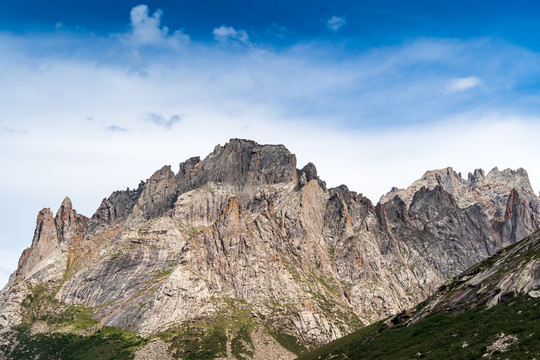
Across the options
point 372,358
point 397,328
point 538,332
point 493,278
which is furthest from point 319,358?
point 538,332

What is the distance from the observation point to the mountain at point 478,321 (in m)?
93.4

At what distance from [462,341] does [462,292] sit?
33.7 metres

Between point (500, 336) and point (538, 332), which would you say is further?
point (500, 336)

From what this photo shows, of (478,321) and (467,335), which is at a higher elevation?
(478,321)

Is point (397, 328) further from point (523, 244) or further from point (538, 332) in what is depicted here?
point (538, 332)

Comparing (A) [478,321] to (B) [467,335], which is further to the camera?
(A) [478,321]

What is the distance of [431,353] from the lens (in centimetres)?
10594

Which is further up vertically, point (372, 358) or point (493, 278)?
point (493, 278)

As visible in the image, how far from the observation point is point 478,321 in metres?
111

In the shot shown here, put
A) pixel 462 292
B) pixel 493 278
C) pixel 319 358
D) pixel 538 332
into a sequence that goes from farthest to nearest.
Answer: pixel 319 358 < pixel 462 292 < pixel 493 278 < pixel 538 332

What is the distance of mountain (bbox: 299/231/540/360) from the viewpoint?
307 ft

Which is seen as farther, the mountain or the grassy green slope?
the mountain

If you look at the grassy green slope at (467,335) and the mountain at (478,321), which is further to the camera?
the mountain at (478,321)

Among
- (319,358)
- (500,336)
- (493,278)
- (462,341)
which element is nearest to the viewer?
(500,336)
